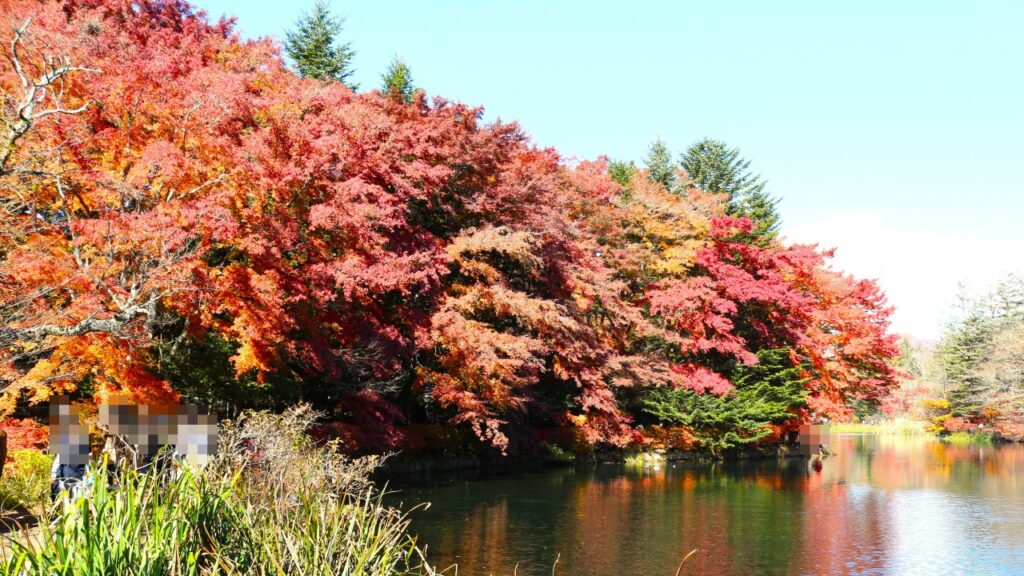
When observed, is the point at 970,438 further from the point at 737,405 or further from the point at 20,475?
the point at 20,475

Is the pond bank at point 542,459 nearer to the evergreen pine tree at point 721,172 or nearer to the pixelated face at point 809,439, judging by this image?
the pixelated face at point 809,439

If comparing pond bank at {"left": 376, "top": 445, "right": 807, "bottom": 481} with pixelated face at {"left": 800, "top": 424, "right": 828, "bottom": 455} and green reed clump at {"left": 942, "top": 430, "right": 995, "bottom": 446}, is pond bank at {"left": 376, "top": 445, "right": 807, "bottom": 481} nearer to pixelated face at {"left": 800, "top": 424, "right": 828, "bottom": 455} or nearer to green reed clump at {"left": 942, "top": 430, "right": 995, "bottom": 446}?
pixelated face at {"left": 800, "top": 424, "right": 828, "bottom": 455}

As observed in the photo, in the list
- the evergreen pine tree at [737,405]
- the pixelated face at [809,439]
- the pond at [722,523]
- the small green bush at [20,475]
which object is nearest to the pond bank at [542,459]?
the pixelated face at [809,439]

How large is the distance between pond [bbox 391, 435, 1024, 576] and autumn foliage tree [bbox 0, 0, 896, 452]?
9.59 ft

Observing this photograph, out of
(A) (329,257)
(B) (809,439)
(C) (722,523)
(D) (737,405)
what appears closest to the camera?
(C) (722,523)

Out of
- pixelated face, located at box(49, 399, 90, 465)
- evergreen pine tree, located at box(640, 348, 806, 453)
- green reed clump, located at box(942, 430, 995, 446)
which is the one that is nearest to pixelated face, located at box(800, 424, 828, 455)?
evergreen pine tree, located at box(640, 348, 806, 453)

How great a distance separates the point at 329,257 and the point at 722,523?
825 cm

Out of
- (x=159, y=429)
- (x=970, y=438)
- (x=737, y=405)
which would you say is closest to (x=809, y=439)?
(x=737, y=405)

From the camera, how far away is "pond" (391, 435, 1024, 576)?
9523 mm

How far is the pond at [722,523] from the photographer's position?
31.2ft

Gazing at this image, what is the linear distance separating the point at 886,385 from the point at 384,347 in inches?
943

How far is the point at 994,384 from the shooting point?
37.4 meters

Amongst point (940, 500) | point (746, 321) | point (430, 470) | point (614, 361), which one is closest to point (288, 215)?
point (430, 470)

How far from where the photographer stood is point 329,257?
14070mm
